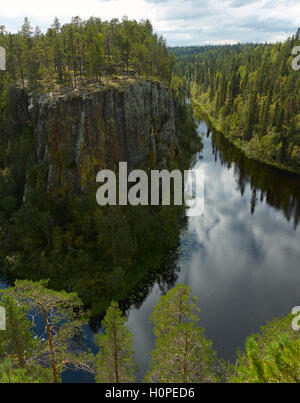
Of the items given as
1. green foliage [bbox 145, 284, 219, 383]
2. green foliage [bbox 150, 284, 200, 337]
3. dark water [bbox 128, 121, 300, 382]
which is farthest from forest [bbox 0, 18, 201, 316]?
green foliage [bbox 145, 284, 219, 383]

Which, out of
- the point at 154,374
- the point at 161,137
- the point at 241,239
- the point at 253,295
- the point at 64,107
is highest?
the point at 64,107

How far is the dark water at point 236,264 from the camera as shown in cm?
3678

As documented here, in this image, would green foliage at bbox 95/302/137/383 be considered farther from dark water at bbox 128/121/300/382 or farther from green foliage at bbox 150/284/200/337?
dark water at bbox 128/121/300/382

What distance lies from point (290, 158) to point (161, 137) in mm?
44085

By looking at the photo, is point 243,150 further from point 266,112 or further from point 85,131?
point 85,131

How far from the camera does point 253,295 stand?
41.7 meters

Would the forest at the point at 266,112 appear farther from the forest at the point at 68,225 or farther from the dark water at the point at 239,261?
the forest at the point at 68,225

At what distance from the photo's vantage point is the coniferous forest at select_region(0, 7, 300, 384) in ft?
65.4

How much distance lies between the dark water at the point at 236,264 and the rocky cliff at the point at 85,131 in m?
21.6

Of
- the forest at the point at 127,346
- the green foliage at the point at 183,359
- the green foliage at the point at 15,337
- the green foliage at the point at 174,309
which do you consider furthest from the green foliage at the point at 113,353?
the green foliage at the point at 15,337

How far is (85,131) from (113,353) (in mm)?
41444

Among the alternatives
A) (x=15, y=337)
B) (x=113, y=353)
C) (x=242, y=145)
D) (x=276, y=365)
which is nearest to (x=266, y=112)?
(x=242, y=145)

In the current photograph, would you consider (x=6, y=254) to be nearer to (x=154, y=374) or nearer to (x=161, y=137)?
(x=154, y=374)
